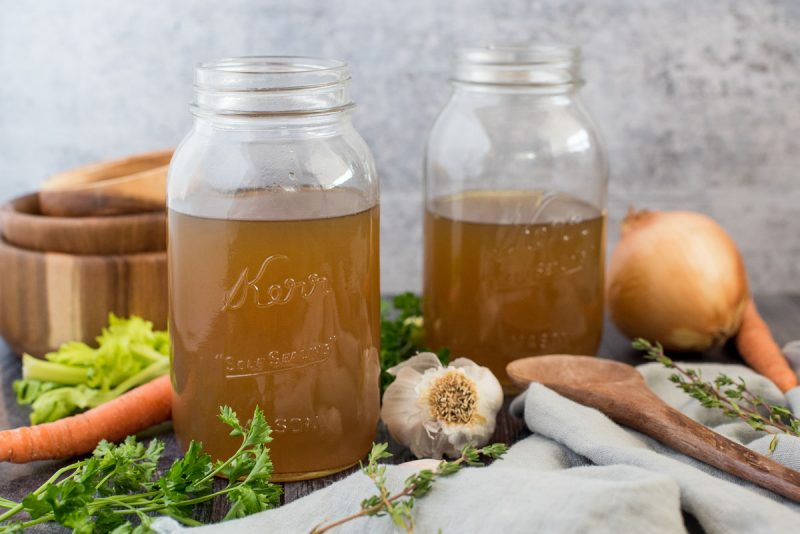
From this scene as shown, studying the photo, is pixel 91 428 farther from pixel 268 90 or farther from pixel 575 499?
pixel 575 499

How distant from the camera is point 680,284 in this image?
163 centimetres

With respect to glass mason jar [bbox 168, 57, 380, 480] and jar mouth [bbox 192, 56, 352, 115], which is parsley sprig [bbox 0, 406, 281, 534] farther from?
jar mouth [bbox 192, 56, 352, 115]

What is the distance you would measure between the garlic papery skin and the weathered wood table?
2.0 inches

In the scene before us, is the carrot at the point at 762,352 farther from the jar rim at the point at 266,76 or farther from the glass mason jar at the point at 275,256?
the jar rim at the point at 266,76

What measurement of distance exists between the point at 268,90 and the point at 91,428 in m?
0.53

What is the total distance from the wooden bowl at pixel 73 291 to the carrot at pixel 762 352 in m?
0.97

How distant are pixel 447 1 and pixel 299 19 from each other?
32 cm

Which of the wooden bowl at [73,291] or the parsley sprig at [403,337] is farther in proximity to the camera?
the wooden bowl at [73,291]

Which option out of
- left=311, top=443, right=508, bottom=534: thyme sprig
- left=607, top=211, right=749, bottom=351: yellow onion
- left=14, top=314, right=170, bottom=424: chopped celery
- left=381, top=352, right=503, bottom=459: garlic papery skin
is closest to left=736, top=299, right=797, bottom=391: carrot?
left=607, top=211, right=749, bottom=351: yellow onion

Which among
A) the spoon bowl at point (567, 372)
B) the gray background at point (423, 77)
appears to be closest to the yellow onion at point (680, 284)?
the spoon bowl at point (567, 372)

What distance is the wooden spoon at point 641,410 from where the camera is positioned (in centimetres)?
109

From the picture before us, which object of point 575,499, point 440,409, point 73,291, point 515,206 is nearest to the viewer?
point 575,499

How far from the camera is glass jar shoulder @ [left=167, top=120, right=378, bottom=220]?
114cm

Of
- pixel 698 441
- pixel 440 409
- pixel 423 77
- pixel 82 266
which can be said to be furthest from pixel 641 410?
pixel 423 77
